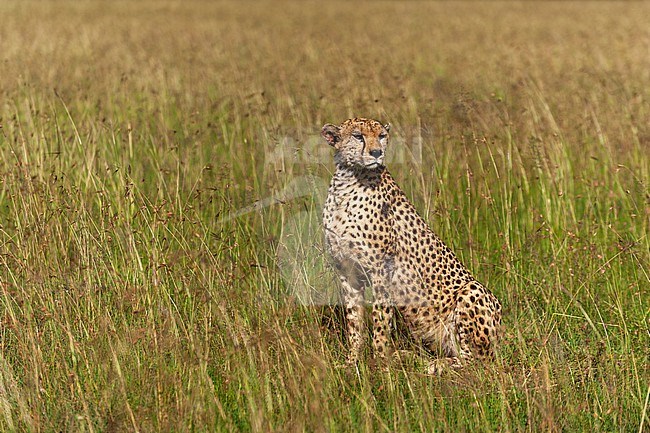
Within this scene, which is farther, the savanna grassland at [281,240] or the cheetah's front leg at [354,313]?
the cheetah's front leg at [354,313]

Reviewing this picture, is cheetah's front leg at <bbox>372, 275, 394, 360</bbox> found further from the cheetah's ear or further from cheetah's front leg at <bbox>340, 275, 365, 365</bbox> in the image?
the cheetah's ear

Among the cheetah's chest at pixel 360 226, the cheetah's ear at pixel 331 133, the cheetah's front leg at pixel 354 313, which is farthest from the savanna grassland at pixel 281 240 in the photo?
the cheetah's ear at pixel 331 133

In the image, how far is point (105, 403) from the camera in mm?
2910

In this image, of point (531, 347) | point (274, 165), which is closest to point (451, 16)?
point (274, 165)

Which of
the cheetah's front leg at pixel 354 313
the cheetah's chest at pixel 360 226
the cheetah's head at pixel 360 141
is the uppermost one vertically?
the cheetah's head at pixel 360 141

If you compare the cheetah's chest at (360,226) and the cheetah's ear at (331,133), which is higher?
the cheetah's ear at (331,133)

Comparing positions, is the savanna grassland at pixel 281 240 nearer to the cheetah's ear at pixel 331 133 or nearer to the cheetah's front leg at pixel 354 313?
the cheetah's front leg at pixel 354 313

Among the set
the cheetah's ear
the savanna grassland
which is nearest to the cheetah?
the cheetah's ear

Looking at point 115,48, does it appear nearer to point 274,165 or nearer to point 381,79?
point 381,79

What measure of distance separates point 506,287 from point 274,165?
1367 mm

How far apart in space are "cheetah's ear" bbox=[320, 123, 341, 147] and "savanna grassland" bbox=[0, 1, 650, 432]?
1.39ft

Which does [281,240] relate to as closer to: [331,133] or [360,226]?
[360,226]

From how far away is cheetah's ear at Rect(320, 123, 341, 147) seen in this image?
3.65 meters

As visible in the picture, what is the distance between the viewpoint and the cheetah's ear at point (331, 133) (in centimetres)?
365
